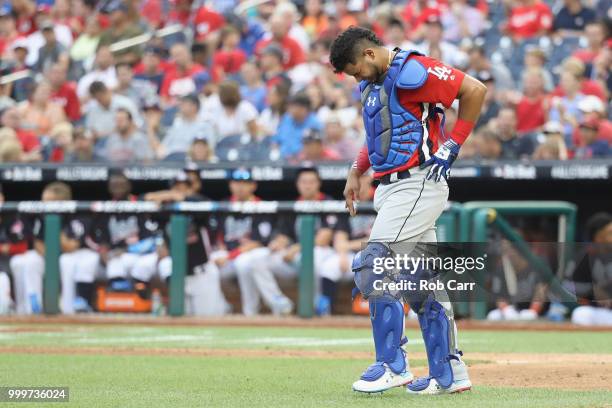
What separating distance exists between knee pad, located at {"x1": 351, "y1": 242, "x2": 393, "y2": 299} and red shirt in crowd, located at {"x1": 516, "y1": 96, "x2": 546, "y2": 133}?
725cm

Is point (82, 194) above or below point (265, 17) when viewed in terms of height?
below

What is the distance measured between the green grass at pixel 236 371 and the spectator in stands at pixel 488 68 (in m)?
3.85

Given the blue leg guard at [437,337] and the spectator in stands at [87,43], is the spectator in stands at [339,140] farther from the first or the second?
the blue leg guard at [437,337]

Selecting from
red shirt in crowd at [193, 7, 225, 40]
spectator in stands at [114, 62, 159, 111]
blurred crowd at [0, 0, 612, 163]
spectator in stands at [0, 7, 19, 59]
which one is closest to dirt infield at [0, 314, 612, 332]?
blurred crowd at [0, 0, 612, 163]

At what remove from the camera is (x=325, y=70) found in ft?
45.2

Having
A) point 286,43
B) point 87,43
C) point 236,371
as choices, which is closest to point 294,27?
point 286,43

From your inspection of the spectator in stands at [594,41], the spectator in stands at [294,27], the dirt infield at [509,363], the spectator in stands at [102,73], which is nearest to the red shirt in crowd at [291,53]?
the spectator in stands at [294,27]

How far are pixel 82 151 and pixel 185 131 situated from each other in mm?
1171

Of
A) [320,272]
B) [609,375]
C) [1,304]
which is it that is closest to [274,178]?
[320,272]

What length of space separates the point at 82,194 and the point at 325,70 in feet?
10.7

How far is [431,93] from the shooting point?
5.11m

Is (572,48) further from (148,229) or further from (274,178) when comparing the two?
(148,229)

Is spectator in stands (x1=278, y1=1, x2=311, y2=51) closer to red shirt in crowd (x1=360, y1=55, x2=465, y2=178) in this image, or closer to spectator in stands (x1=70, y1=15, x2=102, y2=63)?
spectator in stands (x1=70, y1=15, x2=102, y2=63)

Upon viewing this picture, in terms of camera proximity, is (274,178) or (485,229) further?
(274,178)
